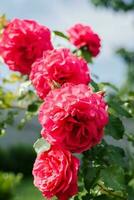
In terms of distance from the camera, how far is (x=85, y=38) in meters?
2.82

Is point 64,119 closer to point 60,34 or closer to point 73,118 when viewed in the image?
point 73,118

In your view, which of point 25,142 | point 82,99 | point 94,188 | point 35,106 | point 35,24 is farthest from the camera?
point 25,142

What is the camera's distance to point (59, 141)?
1638mm

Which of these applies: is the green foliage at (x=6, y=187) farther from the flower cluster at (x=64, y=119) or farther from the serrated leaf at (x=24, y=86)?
the flower cluster at (x=64, y=119)

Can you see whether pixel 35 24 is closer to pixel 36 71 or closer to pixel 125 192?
pixel 36 71

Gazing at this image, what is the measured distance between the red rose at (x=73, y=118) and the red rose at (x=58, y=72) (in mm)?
262

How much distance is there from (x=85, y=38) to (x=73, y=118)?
49.3 inches

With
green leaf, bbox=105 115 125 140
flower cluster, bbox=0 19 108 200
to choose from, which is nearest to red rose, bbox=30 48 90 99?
flower cluster, bbox=0 19 108 200

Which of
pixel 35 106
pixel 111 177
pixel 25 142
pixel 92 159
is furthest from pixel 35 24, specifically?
pixel 25 142

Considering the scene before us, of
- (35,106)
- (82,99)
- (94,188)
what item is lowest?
(35,106)

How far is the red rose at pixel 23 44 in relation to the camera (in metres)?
2.51

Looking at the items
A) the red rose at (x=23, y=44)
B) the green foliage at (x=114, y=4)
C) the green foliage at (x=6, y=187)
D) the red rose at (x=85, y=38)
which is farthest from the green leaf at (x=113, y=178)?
the green foliage at (x=114, y=4)

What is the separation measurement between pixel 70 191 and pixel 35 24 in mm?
1030

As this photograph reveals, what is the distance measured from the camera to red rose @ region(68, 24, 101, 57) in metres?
2.82
